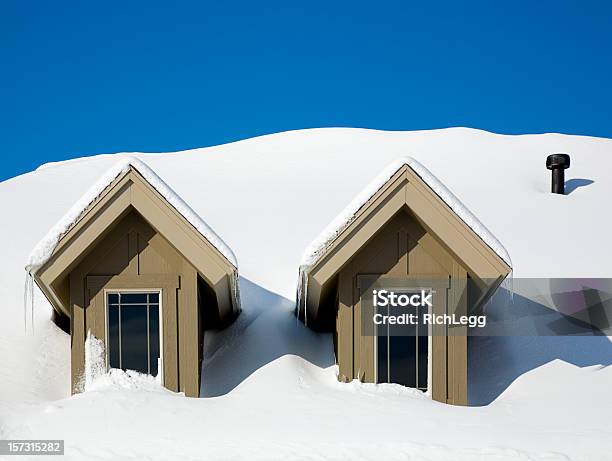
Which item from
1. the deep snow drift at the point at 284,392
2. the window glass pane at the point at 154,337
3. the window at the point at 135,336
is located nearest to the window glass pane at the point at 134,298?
the window at the point at 135,336

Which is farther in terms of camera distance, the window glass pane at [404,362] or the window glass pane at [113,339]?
the window glass pane at [404,362]

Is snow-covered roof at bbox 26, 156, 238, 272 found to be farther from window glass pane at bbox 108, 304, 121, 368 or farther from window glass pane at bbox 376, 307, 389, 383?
window glass pane at bbox 376, 307, 389, 383

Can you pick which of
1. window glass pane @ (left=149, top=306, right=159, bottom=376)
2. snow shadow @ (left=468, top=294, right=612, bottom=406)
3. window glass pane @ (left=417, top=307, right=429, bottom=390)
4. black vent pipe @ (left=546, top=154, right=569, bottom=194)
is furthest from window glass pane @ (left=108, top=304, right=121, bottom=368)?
black vent pipe @ (left=546, top=154, right=569, bottom=194)

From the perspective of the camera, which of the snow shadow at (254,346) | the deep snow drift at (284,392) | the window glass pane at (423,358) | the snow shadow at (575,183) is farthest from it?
the snow shadow at (575,183)

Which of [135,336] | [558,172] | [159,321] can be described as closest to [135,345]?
[135,336]

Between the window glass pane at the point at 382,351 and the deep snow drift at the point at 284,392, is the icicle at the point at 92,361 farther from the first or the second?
the window glass pane at the point at 382,351

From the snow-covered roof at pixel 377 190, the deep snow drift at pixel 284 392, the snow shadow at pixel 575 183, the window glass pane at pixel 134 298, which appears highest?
the snow shadow at pixel 575 183

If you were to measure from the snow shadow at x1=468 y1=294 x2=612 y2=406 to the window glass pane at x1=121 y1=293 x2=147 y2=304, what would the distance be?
405 centimetres

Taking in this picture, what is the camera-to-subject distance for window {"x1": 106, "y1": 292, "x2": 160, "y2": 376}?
25.1 ft

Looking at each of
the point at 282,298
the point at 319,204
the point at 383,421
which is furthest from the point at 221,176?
the point at 383,421

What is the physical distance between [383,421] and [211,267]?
2435 mm

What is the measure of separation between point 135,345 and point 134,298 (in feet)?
1.76

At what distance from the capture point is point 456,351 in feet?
25.5

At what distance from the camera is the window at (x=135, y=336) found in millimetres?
7648
